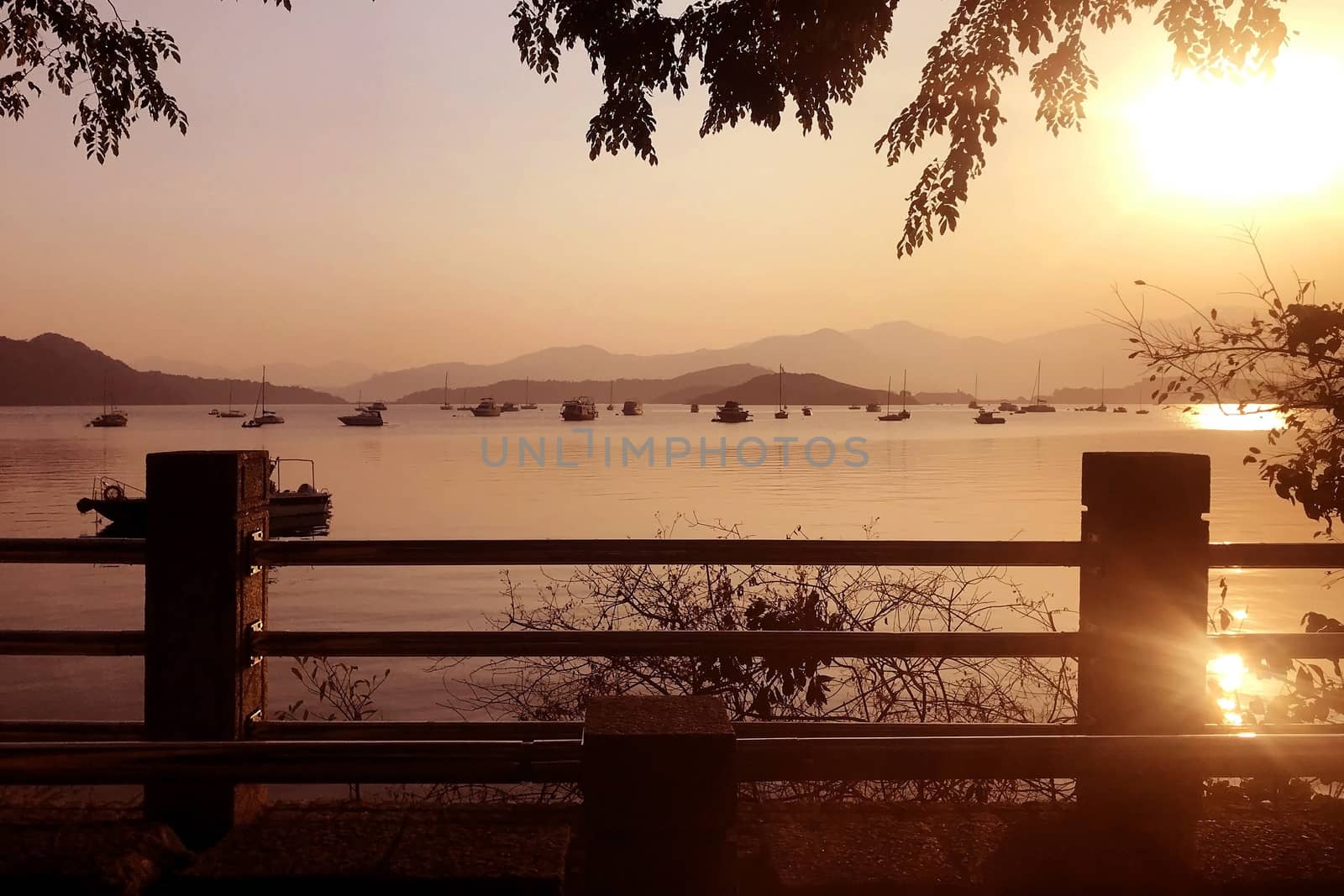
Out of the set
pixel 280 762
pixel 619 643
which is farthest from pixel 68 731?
pixel 619 643

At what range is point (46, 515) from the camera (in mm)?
49906

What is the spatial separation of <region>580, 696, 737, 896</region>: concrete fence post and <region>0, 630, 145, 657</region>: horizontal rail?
2.52 meters

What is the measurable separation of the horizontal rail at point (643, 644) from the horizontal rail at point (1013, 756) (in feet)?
4.21

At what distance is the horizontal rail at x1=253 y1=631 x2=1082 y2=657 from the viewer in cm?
418

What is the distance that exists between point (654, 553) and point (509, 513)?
4860cm

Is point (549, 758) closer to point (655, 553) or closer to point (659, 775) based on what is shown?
point (659, 775)

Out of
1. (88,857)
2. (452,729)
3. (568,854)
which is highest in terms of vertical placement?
(452,729)

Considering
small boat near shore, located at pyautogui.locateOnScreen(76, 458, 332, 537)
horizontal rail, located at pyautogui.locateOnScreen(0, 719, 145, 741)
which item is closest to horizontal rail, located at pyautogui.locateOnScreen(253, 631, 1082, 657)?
horizontal rail, located at pyautogui.locateOnScreen(0, 719, 145, 741)

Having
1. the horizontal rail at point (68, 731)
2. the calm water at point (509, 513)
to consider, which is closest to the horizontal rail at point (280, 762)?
the horizontal rail at point (68, 731)

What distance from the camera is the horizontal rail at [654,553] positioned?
14.0 feet

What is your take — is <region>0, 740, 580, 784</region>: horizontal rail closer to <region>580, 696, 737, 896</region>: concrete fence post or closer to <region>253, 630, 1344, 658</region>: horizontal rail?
<region>580, 696, 737, 896</region>: concrete fence post

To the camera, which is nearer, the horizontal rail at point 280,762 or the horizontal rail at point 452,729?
the horizontal rail at point 280,762

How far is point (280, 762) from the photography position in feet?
9.27

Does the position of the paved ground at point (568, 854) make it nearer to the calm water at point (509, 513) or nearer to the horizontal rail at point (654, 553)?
the horizontal rail at point (654, 553)
